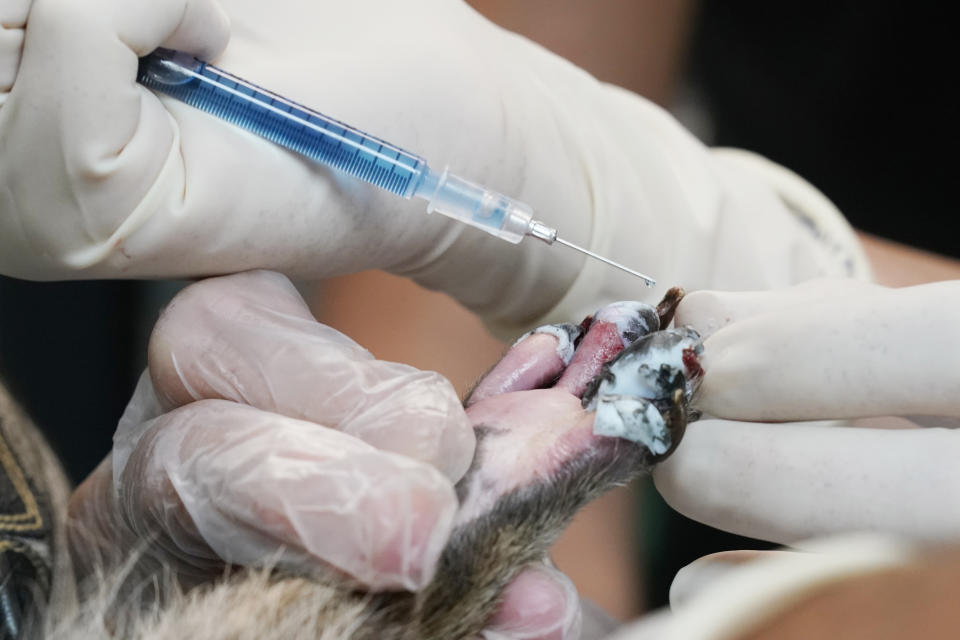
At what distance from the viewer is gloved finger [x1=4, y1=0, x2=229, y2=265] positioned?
540 millimetres

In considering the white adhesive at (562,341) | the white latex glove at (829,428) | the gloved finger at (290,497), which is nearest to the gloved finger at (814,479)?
the white latex glove at (829,428)

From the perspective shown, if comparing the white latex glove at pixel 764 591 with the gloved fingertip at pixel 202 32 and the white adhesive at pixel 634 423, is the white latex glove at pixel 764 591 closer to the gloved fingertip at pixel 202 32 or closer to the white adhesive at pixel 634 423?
the white adhesive at pixel 634 423

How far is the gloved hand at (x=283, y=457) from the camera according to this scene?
461mm

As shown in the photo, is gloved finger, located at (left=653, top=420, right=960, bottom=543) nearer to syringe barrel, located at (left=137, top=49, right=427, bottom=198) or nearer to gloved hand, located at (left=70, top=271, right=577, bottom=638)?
gloved hand, located at (left=70, top=271, right=577, bottom=638)

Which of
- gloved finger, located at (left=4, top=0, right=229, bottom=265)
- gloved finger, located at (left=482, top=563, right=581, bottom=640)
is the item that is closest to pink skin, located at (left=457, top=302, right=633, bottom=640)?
gloved finger, located at (left=482, top=563, right=581, bottom=640)

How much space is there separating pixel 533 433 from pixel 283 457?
18 centimetres

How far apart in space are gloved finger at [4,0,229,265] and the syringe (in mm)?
27

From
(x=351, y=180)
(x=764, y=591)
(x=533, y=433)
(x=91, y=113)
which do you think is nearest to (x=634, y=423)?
(x=533, y=433)

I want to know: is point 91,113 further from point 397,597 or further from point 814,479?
point 814,479

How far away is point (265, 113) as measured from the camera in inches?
25.0

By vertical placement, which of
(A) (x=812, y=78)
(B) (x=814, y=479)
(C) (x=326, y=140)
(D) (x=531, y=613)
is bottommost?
(D) (x=531, y=613)

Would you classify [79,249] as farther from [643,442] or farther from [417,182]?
[643,442]

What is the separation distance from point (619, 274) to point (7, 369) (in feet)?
2.84

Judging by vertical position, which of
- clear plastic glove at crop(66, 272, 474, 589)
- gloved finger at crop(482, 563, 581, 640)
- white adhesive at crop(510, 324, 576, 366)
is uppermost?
white adhesive at crop(510, 324, 576, 366)
